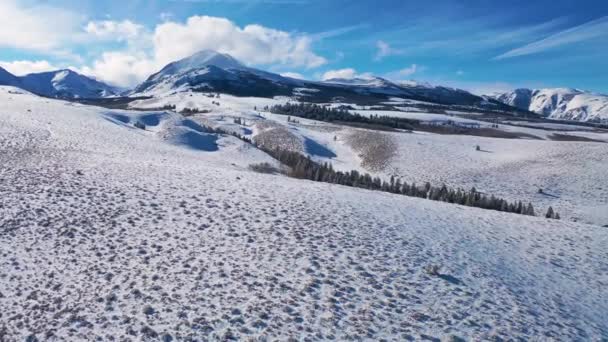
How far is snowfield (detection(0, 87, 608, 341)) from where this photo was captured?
8.95m

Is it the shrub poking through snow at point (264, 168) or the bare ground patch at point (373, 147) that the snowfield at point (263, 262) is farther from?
the bare ground patch at point (373, 147)

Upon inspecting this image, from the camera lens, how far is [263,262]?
1173 cm

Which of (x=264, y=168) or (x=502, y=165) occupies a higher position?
(x=502, y=165)

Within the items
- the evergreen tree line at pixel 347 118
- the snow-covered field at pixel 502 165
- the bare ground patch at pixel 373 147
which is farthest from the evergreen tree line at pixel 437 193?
the evergreen tree line at pixel 347 118

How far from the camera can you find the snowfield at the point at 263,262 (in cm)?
895

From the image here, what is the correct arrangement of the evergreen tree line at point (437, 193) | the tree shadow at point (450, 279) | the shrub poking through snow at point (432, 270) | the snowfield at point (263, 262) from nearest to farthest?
the snowfield at point (263, 262) → the tree shadow at point (450, 279) → the shrub poking through snow at point (432, 270) → the evergreen tree line at point (437, 193)

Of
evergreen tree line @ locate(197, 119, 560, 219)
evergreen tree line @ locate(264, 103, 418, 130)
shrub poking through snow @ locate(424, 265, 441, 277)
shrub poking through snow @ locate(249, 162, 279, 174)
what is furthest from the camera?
evergreen tree line @ locate(264, 103, 418, 130)

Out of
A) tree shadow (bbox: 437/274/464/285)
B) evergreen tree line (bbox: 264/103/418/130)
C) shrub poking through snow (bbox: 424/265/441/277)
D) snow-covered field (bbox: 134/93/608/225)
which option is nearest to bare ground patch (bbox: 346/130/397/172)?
snow-covered field (bbox: 134/93/608/225)

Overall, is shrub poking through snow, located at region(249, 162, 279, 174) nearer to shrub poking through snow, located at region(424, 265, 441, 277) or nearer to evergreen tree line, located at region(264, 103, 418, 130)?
shrub poking through snow, located at region(424, 265, 441, 277)

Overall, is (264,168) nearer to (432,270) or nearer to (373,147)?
(432,270)

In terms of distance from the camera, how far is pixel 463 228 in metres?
17.4

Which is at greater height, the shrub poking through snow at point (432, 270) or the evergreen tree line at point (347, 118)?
the evergreen tree line at point (347, 118)

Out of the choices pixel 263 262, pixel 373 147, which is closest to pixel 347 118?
pixel 373 147

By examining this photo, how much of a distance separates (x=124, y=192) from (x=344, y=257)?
10.1m
